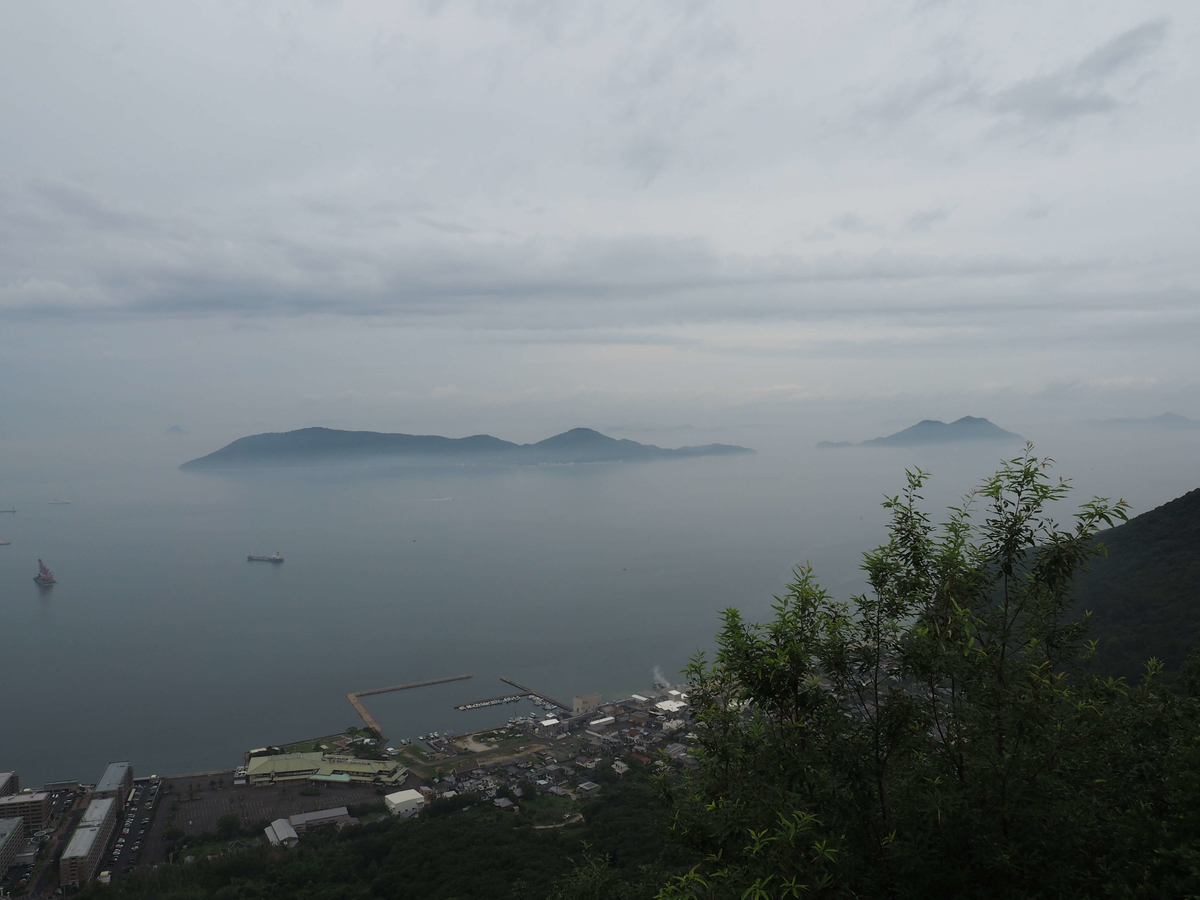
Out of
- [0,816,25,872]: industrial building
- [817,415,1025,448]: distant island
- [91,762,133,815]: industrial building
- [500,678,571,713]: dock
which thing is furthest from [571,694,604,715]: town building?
[817,415,1025,448]: distant island

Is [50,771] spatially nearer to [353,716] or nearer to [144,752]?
[144,752]

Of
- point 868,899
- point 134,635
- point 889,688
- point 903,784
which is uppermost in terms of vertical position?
point 889,688

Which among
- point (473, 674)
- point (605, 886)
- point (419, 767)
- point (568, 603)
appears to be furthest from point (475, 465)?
point (605, 886)

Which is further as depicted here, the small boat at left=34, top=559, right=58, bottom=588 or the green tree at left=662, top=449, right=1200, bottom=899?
the small boat at left=34, top=559, right=58, bottom=588

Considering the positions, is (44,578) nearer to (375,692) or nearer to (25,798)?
(375,692)

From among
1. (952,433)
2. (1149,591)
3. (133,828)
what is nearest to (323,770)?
(133,828)

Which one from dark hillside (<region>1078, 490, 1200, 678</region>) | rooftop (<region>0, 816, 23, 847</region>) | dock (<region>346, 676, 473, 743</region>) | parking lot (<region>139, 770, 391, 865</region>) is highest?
dark hillside (<region>1078, 490, 1200, 678</region>)

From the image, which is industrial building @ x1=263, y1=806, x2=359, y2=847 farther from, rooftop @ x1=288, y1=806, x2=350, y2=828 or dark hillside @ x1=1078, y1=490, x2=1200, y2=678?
dark hillside @ x1=1078, y1=490, x2=1200, y2=678

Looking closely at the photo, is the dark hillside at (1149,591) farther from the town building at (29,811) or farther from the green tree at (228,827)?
the town building at (29,811)
